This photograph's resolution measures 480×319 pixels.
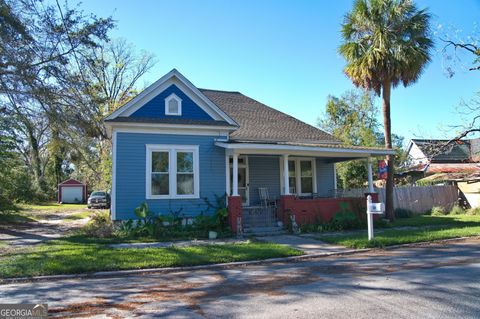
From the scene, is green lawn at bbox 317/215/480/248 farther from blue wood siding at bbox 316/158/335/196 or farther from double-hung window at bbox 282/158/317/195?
double-hung window at bbox 282/158/317/195

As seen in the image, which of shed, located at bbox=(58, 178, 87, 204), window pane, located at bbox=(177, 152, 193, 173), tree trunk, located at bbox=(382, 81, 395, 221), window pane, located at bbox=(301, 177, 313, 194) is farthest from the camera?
shed, located at bbox=(58, 178, 87, 204)

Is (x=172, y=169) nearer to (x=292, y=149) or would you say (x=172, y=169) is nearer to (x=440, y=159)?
(x=292, y=149)

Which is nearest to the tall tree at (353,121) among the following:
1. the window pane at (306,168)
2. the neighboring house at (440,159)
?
the neighboring house at (440,159)

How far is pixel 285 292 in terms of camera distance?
675 centimetres

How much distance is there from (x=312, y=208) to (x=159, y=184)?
601 centimetres

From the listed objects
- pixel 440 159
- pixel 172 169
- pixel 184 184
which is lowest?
pixel 184 184

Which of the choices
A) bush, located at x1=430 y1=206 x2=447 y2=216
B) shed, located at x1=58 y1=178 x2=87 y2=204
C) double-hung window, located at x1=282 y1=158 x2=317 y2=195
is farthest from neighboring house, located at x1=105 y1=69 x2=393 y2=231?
shed, located at x1=58 y1=178 x2=87 y2=204

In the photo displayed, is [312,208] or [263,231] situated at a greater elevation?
[312,208]

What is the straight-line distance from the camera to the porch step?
14523mm

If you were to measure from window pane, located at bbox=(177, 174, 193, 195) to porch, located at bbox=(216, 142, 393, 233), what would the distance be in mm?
1503

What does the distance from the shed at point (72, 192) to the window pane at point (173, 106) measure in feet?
125

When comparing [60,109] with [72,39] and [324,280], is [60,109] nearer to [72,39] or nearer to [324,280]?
[72,39]

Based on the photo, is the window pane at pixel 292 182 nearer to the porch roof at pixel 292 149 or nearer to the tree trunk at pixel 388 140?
the porch roof at pixel 292 149

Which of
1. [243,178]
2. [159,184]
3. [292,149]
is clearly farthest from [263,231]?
[159,184]
